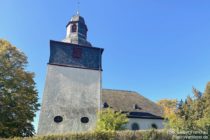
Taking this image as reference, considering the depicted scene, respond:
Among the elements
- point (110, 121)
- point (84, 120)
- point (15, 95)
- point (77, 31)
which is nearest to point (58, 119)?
point (84, 120)

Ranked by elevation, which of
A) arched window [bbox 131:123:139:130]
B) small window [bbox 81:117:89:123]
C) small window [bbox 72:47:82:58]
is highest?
small window [bbox 72:47:82:58]

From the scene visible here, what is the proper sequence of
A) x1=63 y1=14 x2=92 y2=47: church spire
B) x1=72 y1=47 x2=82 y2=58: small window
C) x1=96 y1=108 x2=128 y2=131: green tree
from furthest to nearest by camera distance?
x1=63 y1=14 x2=92 y2=47: church spire < x1=72 y1=47 x2=82 y2=58: small window < x1=96 y1=108 x2=128 y2=131: green tree

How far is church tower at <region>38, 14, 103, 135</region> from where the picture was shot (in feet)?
64.5

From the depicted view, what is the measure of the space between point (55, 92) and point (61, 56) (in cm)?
446

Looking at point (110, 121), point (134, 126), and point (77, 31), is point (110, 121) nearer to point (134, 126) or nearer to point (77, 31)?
point (134, 126)

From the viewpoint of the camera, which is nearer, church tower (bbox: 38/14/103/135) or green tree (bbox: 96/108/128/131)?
green tree (bbox: 96/108/128/131)

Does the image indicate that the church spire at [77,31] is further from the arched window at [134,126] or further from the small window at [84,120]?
the arched window at [134,126]

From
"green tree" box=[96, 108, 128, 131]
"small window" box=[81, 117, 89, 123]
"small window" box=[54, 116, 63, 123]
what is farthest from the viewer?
"small window" box=[81, 117, 89, 123]

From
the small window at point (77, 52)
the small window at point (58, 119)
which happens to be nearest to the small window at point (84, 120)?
the small window at point (58, 119)

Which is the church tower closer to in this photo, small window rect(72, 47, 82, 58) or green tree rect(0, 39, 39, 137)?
small window rect(72, 47, 82, 58)

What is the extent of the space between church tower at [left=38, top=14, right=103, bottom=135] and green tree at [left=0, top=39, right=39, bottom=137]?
1.29 meters

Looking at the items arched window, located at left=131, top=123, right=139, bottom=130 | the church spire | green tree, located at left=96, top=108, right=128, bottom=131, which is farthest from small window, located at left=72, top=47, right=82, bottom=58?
arched window, located at left=131, top=123, right=139, bottom=130

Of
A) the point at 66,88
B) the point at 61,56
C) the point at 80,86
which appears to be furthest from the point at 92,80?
the point at 61,56

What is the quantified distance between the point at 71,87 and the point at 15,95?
5693 millimetres
